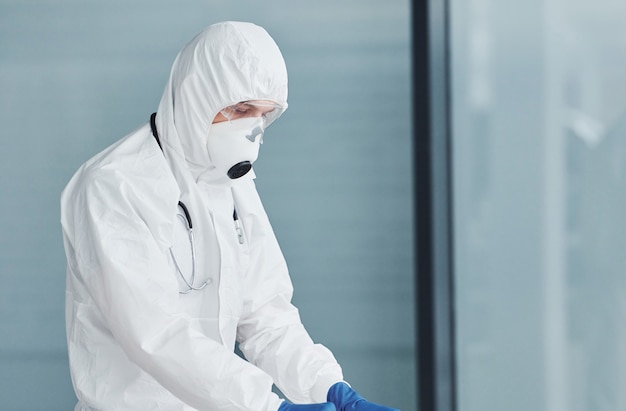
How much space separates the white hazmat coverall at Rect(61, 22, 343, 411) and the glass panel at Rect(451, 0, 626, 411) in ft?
1.51

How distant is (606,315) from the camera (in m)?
1.43

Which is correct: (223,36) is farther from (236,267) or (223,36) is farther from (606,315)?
(606,315)

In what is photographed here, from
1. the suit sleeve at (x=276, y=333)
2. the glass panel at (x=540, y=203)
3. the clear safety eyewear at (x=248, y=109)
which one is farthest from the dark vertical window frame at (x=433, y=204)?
the clear safety eyewear at (x=248, y=109)

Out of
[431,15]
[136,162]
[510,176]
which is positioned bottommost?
[510,176]

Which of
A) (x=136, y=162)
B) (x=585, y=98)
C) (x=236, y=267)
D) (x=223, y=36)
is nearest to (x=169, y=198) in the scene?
(x=136, y=162)

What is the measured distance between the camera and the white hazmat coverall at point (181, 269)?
139 centimetres

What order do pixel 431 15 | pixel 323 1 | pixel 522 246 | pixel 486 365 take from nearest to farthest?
pixel 522 246
pixel 486 365
pixel 431 15
pixel 323 1

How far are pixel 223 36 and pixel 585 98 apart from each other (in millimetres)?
688

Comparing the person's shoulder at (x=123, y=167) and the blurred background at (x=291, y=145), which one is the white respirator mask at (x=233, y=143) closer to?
the person's shoulder at (x=123, y=167)

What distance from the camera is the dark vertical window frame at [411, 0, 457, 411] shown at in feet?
7.27

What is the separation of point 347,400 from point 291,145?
3.13 feet

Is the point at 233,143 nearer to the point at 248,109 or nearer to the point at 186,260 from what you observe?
the point at 248,109

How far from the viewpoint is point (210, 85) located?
1.54 m

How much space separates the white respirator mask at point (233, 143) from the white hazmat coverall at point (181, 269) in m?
0.03
